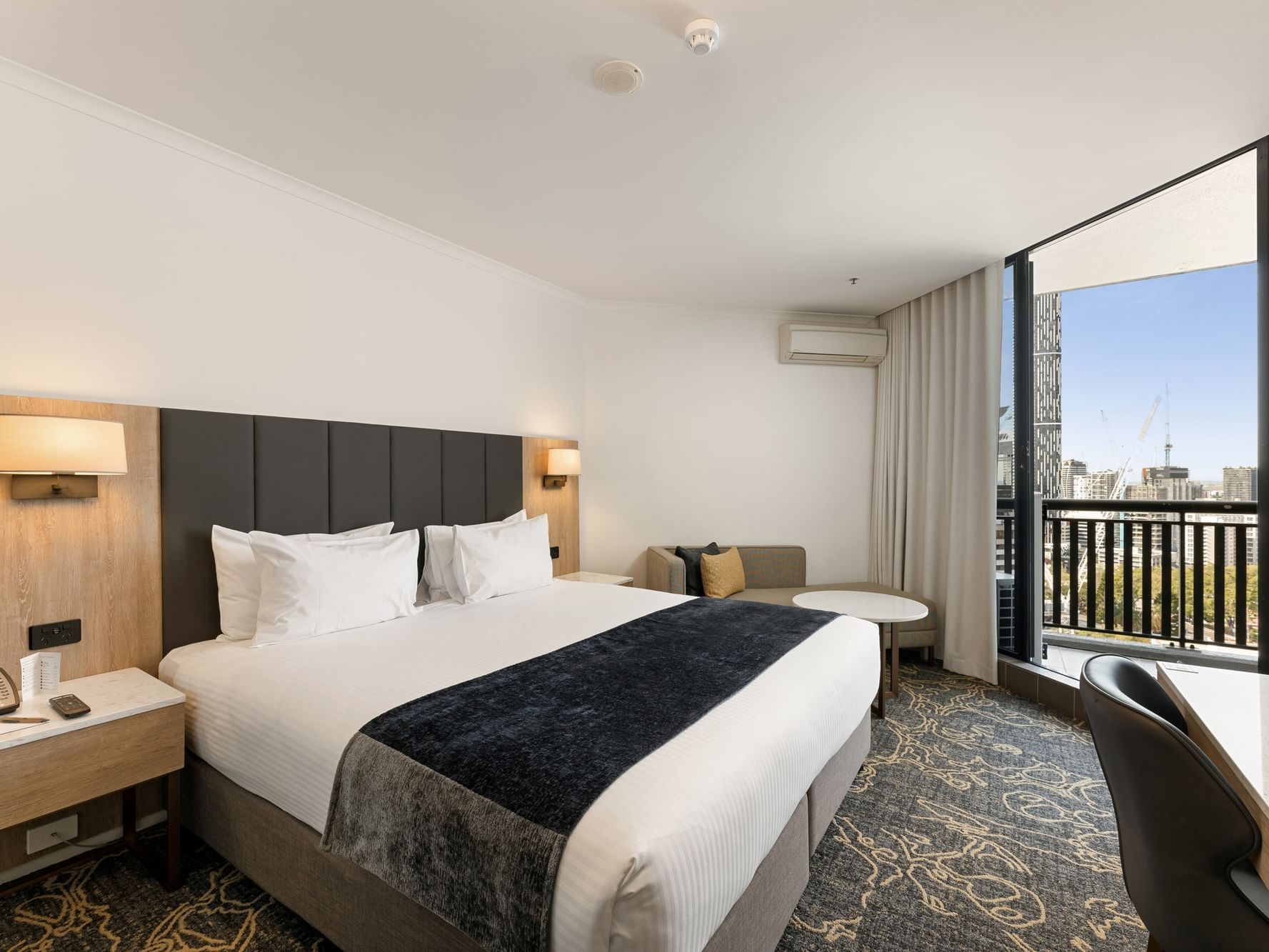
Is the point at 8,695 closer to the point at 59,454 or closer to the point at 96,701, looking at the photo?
the point at 96,701

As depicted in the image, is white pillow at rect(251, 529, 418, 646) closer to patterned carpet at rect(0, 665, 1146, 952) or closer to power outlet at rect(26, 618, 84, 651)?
power outlet at rect(26, 618, 84, 651)

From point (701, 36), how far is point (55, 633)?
2.77 m

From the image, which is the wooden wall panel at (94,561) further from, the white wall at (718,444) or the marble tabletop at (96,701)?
the white wall at (718,444)

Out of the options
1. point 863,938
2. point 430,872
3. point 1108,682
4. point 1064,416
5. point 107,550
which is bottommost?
point 863,938

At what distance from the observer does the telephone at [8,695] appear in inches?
68.1

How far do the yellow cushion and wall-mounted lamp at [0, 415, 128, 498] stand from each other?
327 centimetres

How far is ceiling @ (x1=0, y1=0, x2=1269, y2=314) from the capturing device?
5.83 feet

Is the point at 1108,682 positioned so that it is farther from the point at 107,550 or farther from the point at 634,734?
the point at 107,550

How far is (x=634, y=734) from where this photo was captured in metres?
1.52

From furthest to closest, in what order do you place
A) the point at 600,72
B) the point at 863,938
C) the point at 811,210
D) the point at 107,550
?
the point at 811,210
the point at 107,550
the point at 600,72
the point at 863,938

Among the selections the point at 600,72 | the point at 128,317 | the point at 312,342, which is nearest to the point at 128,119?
the point at 128,317

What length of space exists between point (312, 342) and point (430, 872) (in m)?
2.42

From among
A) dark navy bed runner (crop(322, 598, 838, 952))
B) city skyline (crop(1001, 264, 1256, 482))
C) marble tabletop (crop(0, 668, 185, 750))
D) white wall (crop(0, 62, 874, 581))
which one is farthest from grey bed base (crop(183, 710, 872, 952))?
city skyline (crop(1001, 264, 1256, 482))

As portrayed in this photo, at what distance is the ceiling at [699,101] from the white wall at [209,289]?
167 millimetres
